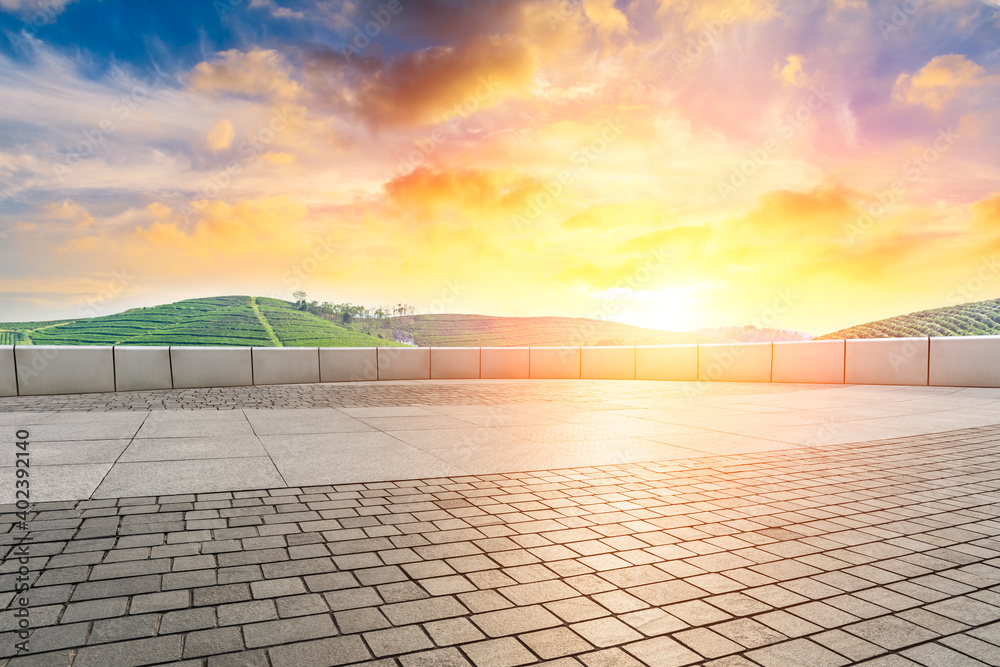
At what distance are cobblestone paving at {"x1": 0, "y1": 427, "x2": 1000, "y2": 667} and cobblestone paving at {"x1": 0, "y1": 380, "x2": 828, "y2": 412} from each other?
666 centimetres

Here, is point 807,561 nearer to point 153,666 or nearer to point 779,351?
point 153,666

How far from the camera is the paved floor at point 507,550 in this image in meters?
2.79

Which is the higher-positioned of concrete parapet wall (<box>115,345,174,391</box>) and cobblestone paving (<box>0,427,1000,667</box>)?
concrete parapet wall (<box>115,345,174,391</box>)

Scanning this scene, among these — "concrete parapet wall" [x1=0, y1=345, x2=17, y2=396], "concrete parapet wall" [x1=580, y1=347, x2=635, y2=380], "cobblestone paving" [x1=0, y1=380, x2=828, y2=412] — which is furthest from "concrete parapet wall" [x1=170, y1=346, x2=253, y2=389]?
"concrete parapet wall" [x1=580, y1=347, x2=635, y2=380]

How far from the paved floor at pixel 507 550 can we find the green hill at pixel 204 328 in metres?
80.9

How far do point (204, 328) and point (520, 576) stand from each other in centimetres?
10261

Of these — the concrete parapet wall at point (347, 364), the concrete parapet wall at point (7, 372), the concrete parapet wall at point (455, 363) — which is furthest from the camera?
the concrete parapet wall at point (455, 363)

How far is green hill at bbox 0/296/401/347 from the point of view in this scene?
9050cm

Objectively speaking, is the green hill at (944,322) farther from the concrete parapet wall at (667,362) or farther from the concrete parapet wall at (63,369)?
the concrete parapet wall at (63,369)

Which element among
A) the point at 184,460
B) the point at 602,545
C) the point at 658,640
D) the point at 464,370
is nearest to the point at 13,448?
the point at 184,460

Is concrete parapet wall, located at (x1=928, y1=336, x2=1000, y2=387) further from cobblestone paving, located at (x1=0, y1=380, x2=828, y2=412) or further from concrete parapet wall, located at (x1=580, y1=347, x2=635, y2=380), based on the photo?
concrete parapet wall, located at (x1=580, y1=347, x2=635, y2=380)

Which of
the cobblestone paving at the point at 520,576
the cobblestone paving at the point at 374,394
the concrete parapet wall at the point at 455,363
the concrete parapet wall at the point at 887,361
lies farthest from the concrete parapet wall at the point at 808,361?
the cobblestone paving at the point at 520,576

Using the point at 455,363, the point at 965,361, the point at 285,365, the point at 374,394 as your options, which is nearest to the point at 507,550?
the point at 374,394

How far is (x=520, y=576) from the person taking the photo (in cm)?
351
